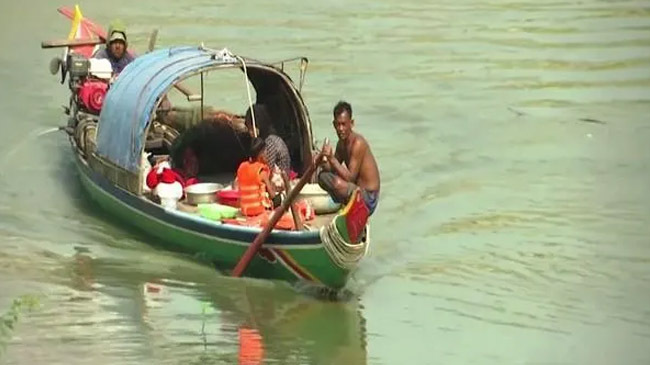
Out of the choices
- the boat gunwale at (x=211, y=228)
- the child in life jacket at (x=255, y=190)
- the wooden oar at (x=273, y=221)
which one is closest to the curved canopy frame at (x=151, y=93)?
the boat gunwale at (x=211, y=228)

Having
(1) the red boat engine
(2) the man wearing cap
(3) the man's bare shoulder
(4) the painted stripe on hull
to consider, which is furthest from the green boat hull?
(2) the man wearing cap

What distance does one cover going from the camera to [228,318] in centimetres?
905

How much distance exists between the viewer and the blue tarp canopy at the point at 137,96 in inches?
403

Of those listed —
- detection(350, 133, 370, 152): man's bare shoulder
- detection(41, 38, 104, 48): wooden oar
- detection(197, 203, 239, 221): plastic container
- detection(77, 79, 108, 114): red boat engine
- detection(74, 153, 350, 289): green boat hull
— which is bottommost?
detection(74, 153, 350, 289): green boat hull

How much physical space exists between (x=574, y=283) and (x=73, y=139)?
4617 mm

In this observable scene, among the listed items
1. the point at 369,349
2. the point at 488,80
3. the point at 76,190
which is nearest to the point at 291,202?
the point at 369,349

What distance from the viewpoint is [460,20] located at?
20.3 meters

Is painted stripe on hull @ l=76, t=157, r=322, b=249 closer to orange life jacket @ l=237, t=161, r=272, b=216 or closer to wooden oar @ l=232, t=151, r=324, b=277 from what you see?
wooden oar @ l=232, t=151, r=324, b=277

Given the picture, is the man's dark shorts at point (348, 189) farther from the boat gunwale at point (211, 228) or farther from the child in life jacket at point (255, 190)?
the child in life jacket at point (255, 190)

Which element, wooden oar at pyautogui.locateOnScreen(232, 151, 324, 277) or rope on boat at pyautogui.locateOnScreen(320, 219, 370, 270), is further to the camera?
wooden oar at pyautogui.locateOnScreen(232, 151, 324, 277)

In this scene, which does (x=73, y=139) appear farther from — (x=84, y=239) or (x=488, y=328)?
(x=488, y=328)

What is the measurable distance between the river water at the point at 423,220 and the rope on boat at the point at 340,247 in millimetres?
489

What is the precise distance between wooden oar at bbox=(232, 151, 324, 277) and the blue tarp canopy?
138 cm

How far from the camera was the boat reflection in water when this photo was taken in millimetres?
8414
